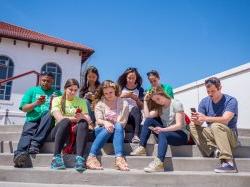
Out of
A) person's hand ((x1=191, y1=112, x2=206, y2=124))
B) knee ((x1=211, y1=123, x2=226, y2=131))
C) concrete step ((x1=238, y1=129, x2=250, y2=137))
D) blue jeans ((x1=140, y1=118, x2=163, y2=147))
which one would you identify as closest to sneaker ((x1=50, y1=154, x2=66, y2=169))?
blue jeans ((x1=140, y1=118, x2=163, y2=147))

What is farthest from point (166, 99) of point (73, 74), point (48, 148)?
point (73, 74)

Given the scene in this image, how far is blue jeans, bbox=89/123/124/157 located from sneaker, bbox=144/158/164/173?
0.40 m

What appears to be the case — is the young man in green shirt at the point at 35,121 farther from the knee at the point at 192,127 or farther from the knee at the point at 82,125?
the knee at the point at 192,127

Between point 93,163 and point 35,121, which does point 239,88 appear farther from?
point 35,121

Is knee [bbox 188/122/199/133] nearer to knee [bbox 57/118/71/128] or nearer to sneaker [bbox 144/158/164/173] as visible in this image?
sneaker [bbox 144/158/164/173]

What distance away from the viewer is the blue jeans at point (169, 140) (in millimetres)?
3305

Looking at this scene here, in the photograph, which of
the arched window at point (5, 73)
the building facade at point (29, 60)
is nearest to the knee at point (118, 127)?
the building facade at point (29, 60)

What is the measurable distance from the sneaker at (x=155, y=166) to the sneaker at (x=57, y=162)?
38.8 inches

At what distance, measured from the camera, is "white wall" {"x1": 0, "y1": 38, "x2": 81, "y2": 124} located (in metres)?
15.2

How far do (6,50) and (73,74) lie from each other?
4027 millimetres

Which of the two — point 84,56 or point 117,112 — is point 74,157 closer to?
point 117,112

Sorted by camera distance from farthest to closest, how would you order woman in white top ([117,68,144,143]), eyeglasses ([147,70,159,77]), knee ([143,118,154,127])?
eyeglasses ([147,70,159,77]), woman in white top ([117,68,144,143]), knee ([143,118,154,127])

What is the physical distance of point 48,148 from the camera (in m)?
3.90

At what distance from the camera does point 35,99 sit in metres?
4.18
